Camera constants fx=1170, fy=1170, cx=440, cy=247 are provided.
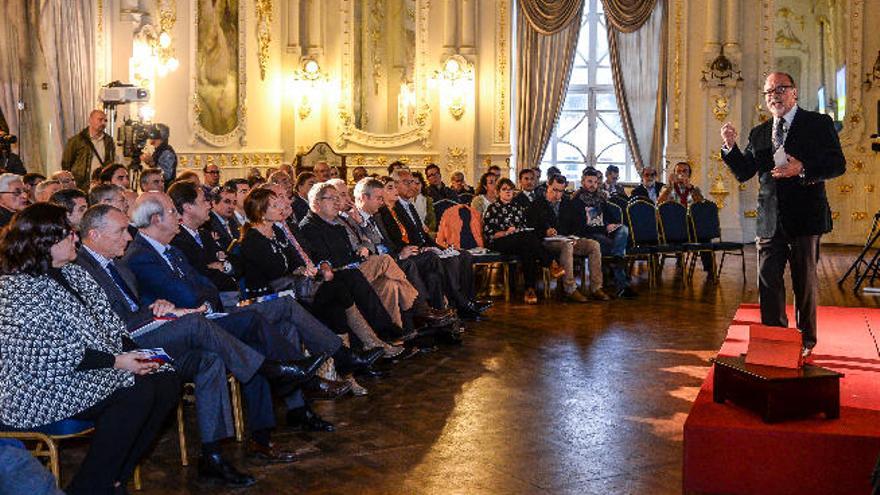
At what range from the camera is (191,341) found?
17.2ft

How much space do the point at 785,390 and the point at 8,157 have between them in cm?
732

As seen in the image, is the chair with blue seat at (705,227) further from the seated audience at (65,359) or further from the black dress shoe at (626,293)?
the seated audience at (65,359)

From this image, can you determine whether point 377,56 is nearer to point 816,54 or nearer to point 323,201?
point 816,54

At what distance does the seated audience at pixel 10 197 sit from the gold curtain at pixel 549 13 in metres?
10.8

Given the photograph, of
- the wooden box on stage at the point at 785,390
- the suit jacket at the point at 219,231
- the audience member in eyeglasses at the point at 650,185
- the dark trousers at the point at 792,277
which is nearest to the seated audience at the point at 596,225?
the audience member in eyeglasses at the point at 650,185

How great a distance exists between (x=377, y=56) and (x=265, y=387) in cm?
→ 1145

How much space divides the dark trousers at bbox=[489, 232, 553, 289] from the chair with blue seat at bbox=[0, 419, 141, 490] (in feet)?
21.6

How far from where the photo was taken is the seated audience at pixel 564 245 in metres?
10.9

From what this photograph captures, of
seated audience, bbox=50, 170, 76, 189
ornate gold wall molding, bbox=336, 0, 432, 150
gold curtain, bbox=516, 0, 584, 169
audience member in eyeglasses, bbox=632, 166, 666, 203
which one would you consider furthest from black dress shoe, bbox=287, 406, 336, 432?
gold curtain, bbox=516, 0, 584, 169

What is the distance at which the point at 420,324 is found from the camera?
8.43 metres

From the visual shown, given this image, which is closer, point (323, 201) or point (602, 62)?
point (323, 201)

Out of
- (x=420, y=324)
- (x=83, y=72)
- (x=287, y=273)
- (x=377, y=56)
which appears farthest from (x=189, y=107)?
(x=287, y=273)

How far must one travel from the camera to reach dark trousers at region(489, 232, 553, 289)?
1080cm

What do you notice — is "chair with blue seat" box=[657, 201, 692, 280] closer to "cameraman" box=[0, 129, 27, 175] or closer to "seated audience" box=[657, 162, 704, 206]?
"seated audience" box=[657, 162, 704, 206]
